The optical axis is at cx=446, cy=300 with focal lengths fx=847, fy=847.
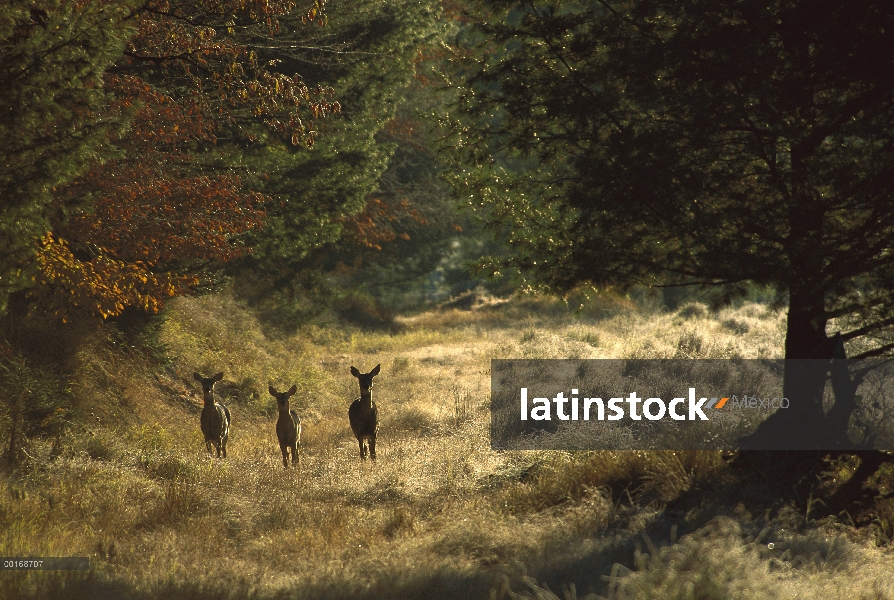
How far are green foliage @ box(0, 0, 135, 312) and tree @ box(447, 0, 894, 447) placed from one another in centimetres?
404

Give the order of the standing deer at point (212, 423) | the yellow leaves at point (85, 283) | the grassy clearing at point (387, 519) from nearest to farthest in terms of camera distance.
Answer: the grassy clearing at point (387, 519), the yellow leaves at point (85, 283), the standing deer at point (212, 423)

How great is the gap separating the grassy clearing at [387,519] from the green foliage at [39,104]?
2.44 metres

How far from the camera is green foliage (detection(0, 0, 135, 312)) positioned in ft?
23.8

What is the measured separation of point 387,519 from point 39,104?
486cm

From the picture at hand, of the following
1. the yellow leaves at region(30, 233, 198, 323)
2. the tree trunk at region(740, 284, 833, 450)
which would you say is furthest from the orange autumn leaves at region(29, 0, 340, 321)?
the tree trunk at region(740, 284, 833, 450)

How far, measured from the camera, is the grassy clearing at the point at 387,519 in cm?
605

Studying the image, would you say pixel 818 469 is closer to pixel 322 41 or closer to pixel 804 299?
pixel 804 299

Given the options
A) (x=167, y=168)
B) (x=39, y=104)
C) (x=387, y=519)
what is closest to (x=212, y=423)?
(x=387, y=519)

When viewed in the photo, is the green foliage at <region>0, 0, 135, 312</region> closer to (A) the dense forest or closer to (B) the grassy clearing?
(A) the dense forest

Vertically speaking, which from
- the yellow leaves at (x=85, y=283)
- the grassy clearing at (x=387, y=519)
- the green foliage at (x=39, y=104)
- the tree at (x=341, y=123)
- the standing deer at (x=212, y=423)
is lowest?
the grassy clearing at (x=387, y=519)

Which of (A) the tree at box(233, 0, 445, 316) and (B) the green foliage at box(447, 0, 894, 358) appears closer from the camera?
(B) the green foliage at box(447, 0, 894, 358)

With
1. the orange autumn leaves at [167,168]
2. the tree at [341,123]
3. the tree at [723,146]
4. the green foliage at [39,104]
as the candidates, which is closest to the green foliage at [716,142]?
the tree at [723,146]

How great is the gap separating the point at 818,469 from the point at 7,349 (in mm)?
9815

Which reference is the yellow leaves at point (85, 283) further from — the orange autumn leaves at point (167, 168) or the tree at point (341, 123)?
the tree at point (341, 123)
